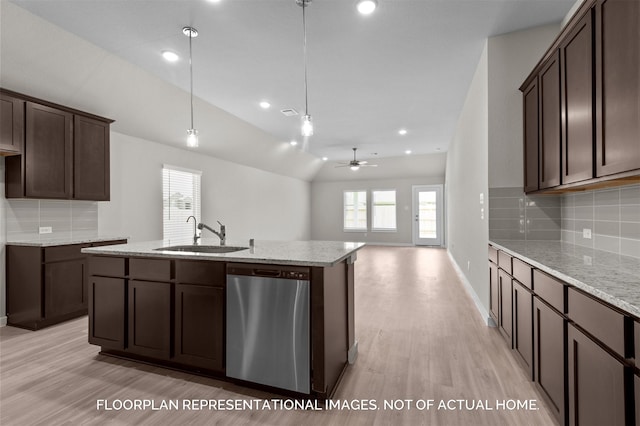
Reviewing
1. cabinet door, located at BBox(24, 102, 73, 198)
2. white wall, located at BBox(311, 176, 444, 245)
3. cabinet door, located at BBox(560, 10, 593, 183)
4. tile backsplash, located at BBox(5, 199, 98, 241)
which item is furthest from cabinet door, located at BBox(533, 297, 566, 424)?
white wall, located at BBox(311, 176, 444, 245)

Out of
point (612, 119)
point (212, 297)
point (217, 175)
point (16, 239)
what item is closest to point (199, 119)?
point (217, 175)

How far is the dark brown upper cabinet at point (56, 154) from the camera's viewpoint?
10.9ft

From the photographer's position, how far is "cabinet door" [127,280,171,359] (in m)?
2.36

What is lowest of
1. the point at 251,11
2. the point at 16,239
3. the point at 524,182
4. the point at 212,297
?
the point at 212,297

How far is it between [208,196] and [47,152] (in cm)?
311

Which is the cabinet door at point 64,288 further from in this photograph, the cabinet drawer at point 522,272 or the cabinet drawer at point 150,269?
the cabinet drawer at point 522,272

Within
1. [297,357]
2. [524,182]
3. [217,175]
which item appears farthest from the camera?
[217,175]

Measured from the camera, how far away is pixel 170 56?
11.4ft

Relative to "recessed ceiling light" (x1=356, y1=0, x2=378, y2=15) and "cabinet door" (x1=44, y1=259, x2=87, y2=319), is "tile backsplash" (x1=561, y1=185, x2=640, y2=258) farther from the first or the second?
"cabinet door" (x1=44, y1=259, x2=87, y2=319)

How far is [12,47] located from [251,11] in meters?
2.26

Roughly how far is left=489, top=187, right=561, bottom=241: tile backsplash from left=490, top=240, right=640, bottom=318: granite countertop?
1.75ft

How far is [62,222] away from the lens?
13.0 feet

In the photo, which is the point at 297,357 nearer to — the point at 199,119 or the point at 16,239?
the point at 16,239

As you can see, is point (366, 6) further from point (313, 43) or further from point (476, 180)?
point (476, 180)
